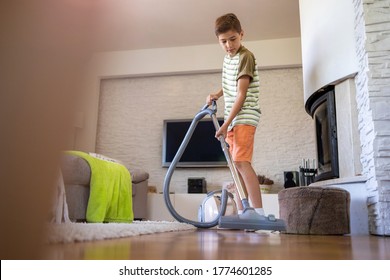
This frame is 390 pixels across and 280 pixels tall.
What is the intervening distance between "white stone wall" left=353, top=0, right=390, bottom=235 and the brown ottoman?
133mm

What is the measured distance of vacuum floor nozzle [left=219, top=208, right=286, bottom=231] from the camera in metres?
1.33

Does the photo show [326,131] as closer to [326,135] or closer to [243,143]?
[326,135]

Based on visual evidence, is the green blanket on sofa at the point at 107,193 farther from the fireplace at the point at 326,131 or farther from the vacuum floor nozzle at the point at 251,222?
the fireplace at the point at 326,131

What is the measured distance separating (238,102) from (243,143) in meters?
0.17

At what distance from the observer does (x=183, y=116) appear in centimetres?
377

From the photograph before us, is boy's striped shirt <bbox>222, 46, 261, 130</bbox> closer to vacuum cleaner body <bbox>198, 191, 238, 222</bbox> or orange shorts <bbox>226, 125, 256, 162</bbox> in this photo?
orange shorts <bbox>226, 125, 256, 162</bbox>

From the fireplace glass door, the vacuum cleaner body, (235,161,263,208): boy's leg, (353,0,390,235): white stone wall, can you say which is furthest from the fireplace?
(235,161,263,208): boy's leg

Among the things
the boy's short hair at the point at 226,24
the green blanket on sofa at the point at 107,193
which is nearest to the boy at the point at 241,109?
the boy's short hair at the point at 226,24

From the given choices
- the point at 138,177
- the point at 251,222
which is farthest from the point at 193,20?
the point at 251,222

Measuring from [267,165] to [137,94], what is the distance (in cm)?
151

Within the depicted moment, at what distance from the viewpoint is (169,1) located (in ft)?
10.6
